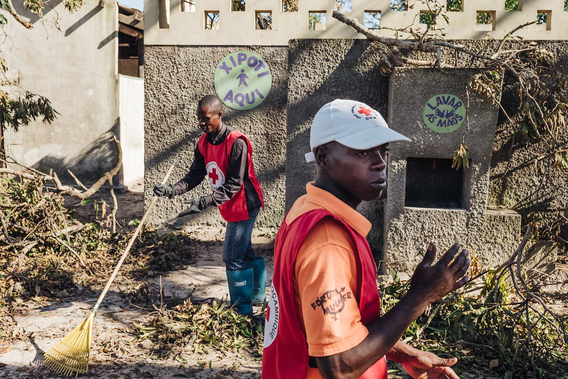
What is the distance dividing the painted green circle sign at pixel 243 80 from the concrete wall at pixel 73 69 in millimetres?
4926

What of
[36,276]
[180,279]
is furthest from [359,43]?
[36,276]

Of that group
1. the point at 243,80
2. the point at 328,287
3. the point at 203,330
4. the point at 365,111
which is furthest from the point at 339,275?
Answer: the point at 243,80

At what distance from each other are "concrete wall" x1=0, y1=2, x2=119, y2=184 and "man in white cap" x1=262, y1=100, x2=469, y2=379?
1075 centimetres

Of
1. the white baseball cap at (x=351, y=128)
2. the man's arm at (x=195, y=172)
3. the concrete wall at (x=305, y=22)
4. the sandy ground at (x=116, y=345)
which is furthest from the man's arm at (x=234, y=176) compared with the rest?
the concrete wall at (x=305, y=22)

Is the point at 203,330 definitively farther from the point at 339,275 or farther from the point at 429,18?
the point at 429,18

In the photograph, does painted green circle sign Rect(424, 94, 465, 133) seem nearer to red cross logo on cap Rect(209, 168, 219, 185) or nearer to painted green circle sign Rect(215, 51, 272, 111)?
red cross logo on cap Rect(209, 168, 219, 185)

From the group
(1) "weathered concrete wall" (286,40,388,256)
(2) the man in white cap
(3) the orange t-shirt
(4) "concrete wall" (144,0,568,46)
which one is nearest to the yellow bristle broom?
(2) the man in white cap

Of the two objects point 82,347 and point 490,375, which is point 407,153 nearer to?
point 490,375

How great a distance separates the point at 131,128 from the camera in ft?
41.6

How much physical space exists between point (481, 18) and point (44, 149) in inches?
433

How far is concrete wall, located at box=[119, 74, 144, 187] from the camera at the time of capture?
12047mm

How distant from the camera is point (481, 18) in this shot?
12742 millimetres

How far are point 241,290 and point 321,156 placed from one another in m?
2.99

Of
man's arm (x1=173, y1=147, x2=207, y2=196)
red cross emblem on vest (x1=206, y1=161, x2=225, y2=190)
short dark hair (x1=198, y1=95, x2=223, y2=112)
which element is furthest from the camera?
man's arm (x1=173, y1=147, x2=207, y2=196)
